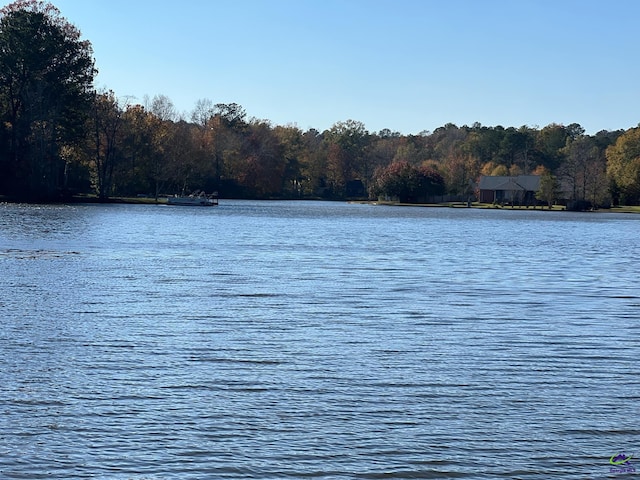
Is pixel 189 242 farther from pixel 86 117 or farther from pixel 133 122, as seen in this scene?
pixel 133 122

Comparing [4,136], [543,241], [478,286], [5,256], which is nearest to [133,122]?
[4,136]

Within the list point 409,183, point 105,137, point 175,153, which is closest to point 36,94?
point 105,137

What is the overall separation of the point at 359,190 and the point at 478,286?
160 metres

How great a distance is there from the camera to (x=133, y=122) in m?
115

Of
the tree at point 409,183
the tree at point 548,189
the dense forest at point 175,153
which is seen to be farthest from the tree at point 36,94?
the tree at point 548,189

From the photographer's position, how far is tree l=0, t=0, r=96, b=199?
94250mm

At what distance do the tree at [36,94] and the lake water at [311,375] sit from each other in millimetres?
67120

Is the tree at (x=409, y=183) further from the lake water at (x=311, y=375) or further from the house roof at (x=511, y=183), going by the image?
the lake water at (x=311, y=375)

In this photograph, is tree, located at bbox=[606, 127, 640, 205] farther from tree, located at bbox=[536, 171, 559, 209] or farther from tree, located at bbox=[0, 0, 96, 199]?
tree, located at bbox=[0, 0, 96, 199]

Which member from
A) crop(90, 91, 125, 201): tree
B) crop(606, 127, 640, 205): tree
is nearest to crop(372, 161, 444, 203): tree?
crop(606, 127, 640, 205): tree

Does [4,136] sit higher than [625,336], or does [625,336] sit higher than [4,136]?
[4,136]

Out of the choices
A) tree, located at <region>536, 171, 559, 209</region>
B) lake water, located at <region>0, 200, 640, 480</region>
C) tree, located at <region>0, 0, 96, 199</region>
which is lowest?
lake water, located at <region>0, 200, 640, 480</region>

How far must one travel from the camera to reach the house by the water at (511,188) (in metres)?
154

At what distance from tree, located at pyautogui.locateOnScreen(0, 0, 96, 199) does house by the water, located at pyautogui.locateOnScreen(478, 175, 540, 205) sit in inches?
3082
